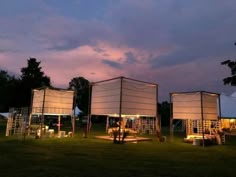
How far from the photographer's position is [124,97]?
1859cm

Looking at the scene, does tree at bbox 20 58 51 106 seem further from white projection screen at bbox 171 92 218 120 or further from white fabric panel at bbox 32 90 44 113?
white projection screen at bbox 171 92 218 120

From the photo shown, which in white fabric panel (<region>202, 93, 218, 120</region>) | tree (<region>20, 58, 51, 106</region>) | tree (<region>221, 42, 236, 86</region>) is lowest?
white fabric panel (<region>202, 93, 218, 120</region>)

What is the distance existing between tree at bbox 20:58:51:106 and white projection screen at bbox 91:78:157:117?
31.7 meters

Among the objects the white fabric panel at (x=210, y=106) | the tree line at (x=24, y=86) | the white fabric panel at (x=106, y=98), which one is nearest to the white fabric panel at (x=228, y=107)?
the white fabric panel at (x=210, y=106)

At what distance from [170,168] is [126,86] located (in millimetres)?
10737

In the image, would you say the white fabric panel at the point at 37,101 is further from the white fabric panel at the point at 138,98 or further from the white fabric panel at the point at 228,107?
the white fabric panel at the point at 228,107

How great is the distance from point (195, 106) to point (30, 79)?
40321mm

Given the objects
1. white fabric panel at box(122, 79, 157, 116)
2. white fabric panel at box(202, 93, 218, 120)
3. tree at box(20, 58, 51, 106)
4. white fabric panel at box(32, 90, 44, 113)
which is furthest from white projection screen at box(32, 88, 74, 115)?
tree at box(20, 58, 51, 106)

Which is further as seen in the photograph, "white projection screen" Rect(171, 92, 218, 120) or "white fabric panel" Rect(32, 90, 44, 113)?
"white fabric panel" Rect(32, 90, 44, 113)

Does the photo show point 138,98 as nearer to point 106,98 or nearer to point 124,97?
point 124,97

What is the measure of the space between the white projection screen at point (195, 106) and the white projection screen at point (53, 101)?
9.16 meters

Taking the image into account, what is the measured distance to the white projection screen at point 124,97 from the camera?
61.2ft

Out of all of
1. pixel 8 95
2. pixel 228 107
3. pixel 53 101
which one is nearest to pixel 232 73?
pixel 53 101

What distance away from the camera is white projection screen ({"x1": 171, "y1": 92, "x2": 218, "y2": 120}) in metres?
18.8
